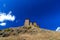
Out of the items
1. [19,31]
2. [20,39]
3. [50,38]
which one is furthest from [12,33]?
[50,38]

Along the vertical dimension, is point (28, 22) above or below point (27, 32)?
above

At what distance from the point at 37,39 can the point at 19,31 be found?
21.5 metres

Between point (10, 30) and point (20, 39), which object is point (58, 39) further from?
point (10, 30)

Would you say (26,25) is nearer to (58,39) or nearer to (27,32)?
(27,32)

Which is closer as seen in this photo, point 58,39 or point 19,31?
point 58,39

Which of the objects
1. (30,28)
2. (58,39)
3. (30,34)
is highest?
(30,28)

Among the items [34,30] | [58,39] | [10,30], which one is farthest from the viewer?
[10,30]

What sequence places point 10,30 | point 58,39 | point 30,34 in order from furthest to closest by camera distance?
point 10,30 → point 30,34 → point 58,39

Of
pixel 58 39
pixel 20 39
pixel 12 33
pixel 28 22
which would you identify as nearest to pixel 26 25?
pixel 28 22

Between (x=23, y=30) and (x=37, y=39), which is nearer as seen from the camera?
(x=37, y=39)

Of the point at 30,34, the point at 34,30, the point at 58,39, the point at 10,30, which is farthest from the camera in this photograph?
the point at 10,30

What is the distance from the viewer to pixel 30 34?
91250mm

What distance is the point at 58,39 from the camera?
79688 millimetres

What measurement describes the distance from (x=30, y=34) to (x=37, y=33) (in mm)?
4764
